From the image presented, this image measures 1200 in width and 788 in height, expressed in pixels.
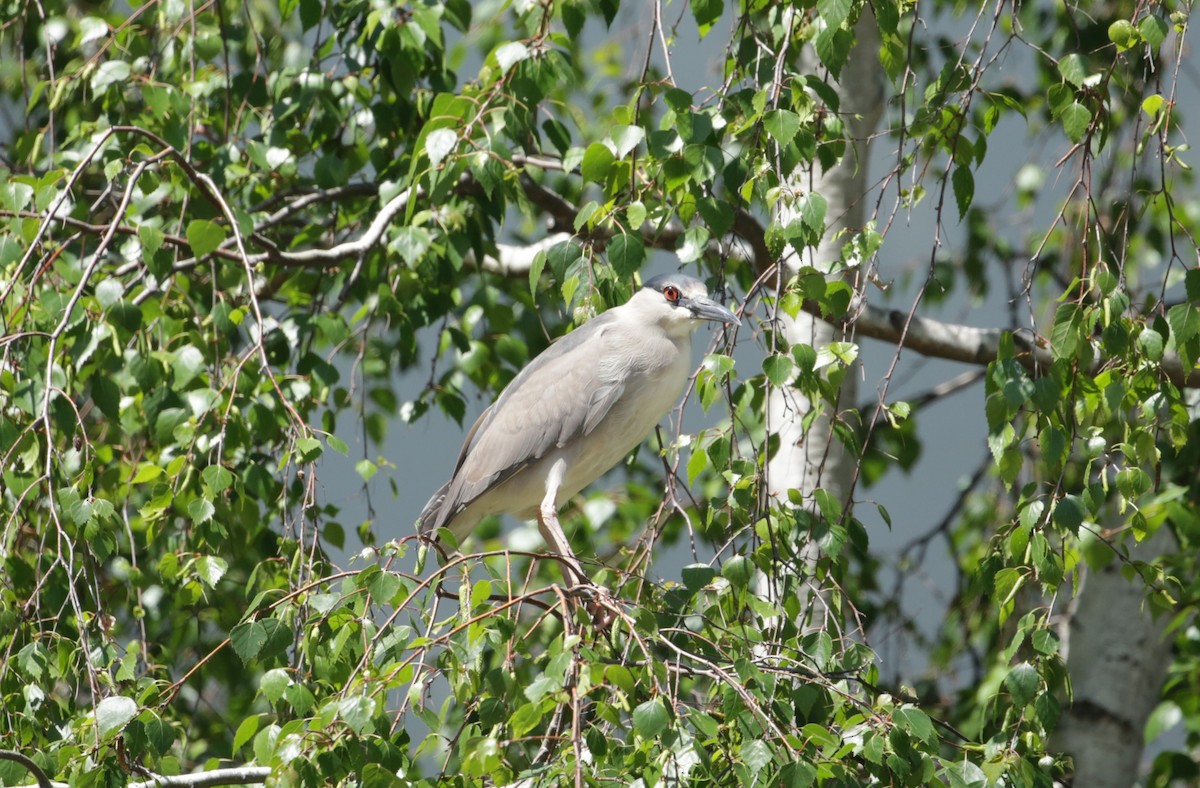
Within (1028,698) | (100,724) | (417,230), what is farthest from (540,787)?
(417,230)

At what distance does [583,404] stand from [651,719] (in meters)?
1.63

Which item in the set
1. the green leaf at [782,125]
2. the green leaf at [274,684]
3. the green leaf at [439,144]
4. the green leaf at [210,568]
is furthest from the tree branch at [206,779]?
the green leaf at [782,125]

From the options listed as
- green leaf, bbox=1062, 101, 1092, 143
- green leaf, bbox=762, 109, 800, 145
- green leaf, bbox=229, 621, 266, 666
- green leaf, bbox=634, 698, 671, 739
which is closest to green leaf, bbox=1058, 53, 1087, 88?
green leaf, bbox=1062, 101, 1092, 143

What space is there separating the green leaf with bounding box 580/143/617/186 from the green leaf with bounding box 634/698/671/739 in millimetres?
968

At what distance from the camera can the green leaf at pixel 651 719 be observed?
1.69 m

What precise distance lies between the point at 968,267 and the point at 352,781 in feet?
10.7

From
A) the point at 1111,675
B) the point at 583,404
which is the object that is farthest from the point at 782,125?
the point at 1111,675

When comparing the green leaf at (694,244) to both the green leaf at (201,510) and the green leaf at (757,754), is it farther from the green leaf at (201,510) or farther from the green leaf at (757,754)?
the green leaf at (201,510)

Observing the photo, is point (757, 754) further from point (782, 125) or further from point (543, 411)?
point (543, 411)

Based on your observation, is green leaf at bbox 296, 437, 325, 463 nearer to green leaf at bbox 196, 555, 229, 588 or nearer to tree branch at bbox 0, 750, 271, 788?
green leaf at bbox 196, 555, 229, 588

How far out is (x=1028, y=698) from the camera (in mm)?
2127

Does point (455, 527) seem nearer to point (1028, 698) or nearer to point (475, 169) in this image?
point (475, 169)

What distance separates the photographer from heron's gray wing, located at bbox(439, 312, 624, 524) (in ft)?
10.8

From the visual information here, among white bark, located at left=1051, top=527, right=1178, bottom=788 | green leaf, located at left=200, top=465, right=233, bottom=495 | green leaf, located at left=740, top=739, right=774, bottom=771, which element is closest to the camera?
green leaf, located at left=740, top=739, right=774, bottom=771
